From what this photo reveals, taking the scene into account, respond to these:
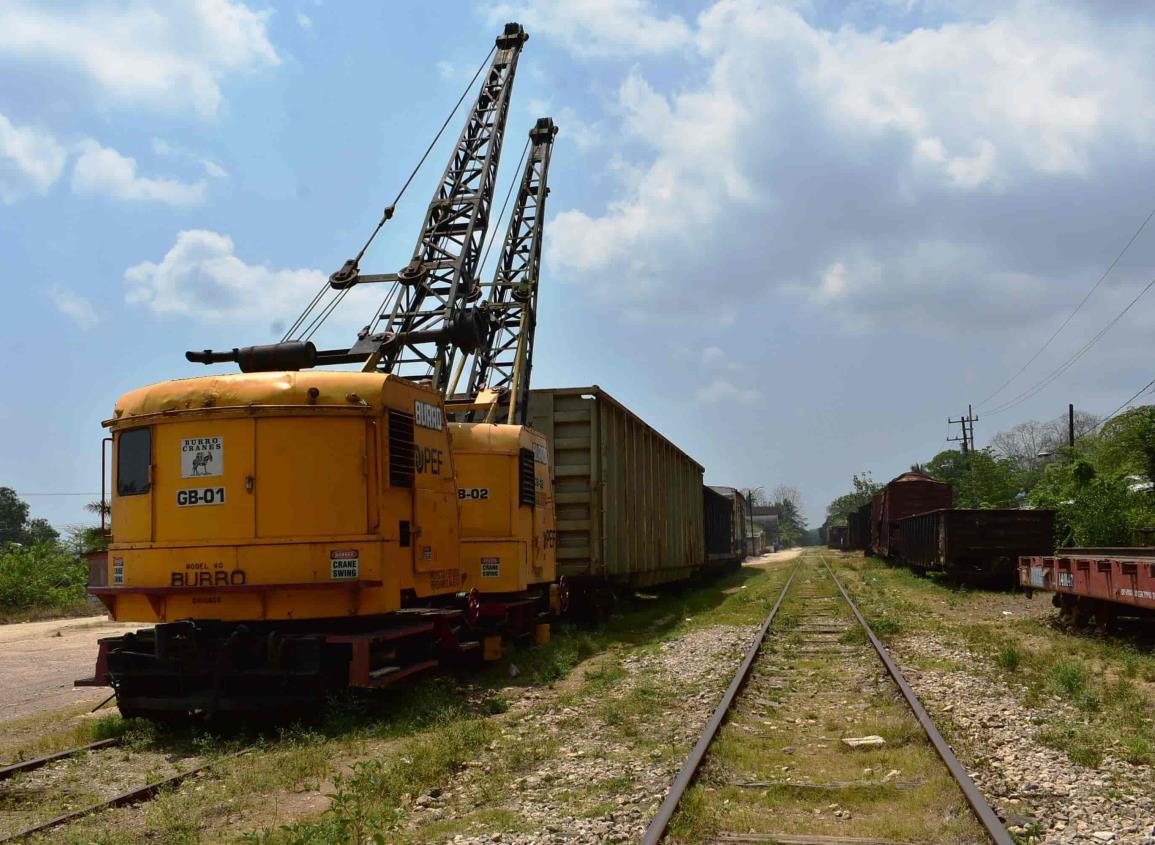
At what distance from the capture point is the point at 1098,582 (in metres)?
12.1

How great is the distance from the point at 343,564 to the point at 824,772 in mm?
4159

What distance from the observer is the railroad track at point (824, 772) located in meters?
5.12

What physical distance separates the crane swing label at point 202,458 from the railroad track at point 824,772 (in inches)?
182

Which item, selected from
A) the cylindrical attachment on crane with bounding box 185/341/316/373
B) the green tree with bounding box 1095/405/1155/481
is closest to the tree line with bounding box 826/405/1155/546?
the green tree with bounding box 1095/405/1155/481

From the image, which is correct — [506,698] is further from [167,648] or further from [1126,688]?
[1126,688]

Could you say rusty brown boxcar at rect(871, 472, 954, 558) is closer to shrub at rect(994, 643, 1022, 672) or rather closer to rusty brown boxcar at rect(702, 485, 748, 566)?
→ rusty brown boxcar at rect(702, 485, 748, 566)

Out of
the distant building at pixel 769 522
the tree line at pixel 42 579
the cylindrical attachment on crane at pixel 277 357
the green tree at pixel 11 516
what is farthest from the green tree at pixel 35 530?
the distant building at pixel 769 522

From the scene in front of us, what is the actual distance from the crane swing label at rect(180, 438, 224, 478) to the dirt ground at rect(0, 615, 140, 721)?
12.8 ft

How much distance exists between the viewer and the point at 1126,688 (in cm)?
885

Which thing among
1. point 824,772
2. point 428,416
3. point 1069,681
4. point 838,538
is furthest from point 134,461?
point 838,538

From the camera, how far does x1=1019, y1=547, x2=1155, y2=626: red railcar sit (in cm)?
1056

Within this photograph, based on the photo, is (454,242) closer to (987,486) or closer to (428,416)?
(428,416)

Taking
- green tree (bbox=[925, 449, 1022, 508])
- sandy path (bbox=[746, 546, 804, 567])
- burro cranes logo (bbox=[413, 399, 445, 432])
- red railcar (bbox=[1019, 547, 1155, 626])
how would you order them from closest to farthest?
1. burro cranes logo (bbox=[413, 399, 445, 432])
2. red railcar (bbox=[1019, 547, 1155, 626])
3. green tree (bbox=[925, 449, 1022, 508])
4. sandy path (bbox=[746, 546, 804, 567])

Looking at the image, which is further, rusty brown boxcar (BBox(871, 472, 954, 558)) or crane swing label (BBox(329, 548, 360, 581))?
rusty brown boxcar (BBox(871, 472, 954, 558))
